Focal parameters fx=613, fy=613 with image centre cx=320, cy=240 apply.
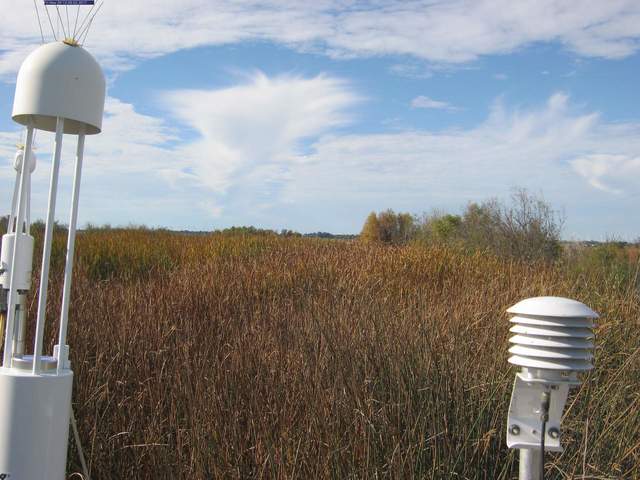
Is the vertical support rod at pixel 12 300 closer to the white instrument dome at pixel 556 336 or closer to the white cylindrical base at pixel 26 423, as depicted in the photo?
the white cylindrical base at pixel 26 423

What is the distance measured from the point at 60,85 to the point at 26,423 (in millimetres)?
950

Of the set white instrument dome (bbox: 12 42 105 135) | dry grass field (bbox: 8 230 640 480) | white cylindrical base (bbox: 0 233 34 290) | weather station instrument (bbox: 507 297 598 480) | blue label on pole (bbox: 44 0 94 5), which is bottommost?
dry grass field (bbox: 8 230 640 480)

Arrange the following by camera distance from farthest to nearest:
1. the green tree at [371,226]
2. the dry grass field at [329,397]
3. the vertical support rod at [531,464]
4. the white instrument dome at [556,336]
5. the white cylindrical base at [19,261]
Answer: the green tree at [371,226], the dry grass field at [329,397], the white cylindrical base at [19,261], the vertical support rod at [531,464], the white instrument dome at [556,336]

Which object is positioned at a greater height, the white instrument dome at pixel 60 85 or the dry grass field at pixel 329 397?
the white instrument dome at pixel 60 85

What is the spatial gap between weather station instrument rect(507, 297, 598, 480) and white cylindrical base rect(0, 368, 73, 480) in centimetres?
Result: 128

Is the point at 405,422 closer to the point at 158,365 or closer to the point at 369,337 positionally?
the point at 369,337

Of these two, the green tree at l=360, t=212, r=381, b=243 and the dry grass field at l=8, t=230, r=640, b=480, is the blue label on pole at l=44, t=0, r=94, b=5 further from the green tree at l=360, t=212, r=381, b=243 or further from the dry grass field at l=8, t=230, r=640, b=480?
the green tree at l=360, t=212, r=381, b=243

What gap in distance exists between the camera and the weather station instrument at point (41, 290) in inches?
66.9

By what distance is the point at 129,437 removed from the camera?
3031mm

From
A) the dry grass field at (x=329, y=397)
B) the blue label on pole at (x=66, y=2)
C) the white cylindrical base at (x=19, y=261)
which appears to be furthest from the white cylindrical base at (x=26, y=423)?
the blue label on pole at (x=66, y=2)

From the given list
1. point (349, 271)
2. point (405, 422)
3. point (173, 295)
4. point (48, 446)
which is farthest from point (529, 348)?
point (349, 271)

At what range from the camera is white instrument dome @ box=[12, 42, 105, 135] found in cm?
174

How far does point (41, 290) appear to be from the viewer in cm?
172

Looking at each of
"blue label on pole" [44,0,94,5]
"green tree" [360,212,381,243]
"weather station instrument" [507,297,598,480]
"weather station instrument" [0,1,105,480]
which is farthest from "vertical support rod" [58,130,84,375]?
"green tree" [360,212,381,243]
